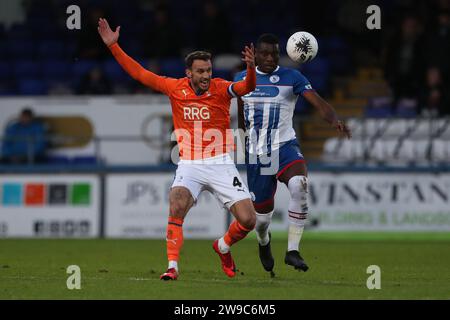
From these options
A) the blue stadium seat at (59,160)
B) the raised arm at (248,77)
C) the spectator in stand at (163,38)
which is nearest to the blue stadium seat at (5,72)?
the spectator in stand at (163,38)

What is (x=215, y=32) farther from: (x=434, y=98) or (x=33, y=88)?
(x=434, y=98)

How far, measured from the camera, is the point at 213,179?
1082cm

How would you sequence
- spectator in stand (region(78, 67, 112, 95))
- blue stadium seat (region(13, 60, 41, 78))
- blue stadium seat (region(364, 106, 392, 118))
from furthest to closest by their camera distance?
blue stadium seat (region(13, 60, 41, 78)) < spectator in stand (region(78, 67, 112, 95)) < blue stadium seat (region(364, 106, 392, 118))

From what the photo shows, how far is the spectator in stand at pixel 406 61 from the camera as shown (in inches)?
821

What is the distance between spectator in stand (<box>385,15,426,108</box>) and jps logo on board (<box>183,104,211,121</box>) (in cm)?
1009

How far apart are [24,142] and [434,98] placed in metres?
7.58

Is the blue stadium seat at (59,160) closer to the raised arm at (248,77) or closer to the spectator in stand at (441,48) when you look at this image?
the spectator in stand at (441,48)

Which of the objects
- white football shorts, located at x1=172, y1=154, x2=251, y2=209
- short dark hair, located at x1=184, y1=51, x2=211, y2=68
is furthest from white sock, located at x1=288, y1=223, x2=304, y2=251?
short dark hair, located at x1=184, y1=51, x2=211, y2=68

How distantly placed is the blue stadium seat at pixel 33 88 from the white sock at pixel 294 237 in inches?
463

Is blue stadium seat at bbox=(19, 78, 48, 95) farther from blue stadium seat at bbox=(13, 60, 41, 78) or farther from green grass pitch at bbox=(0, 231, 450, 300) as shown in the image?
A: green grass pitch at bbox=(0, 231, 450, 300)

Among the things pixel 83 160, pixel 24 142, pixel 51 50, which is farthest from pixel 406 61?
pixel 51 50

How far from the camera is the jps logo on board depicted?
10.9 metres
